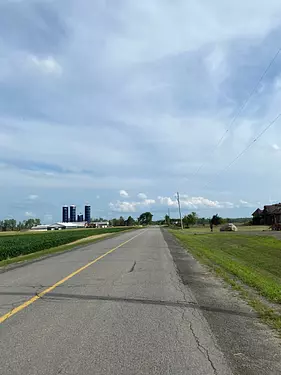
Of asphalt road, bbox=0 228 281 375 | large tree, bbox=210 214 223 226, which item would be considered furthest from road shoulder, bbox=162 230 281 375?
large tree, bbox=210 214 223 226

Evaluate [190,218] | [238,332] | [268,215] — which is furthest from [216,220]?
[238,332]

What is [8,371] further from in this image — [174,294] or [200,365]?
[174,294]

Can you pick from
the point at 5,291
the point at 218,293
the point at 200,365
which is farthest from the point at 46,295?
the point at 200,365

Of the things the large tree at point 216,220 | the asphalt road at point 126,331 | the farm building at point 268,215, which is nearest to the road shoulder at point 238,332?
the asphalt road at point 126,331

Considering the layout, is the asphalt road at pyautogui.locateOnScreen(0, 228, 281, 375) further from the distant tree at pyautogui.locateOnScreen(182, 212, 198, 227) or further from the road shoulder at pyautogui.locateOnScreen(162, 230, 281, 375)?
the distant tree at pyautogui.locateOnScreen(182, 212, 198, 227)

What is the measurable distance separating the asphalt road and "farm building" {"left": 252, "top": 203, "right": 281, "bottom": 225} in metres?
91.7

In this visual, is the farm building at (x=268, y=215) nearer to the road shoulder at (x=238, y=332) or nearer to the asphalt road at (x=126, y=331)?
the road shoulder at (x=238, y=332)

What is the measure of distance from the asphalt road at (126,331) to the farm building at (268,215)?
91.7 meters

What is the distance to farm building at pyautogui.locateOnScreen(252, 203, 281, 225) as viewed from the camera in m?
97.1

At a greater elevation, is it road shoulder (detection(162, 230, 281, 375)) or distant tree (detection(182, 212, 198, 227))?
distant tree (detection(182, 212, 198, 227))

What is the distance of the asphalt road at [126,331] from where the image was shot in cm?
478

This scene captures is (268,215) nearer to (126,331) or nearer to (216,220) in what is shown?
(216,220)

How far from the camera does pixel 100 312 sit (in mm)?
7617

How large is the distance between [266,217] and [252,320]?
108376mm
